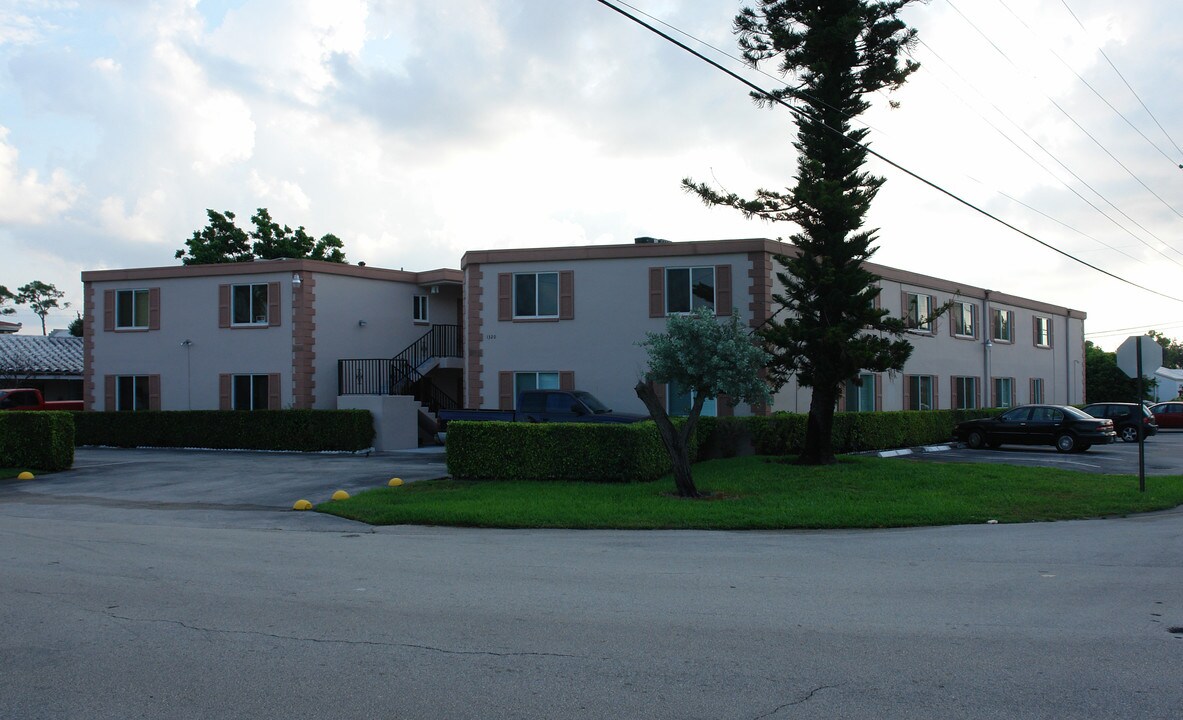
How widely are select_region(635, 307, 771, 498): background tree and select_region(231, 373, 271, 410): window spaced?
667 inches

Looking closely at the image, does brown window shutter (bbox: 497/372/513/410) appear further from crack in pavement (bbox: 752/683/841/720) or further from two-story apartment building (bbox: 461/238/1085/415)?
crack in pavement (bbox: 752/683/841/720)

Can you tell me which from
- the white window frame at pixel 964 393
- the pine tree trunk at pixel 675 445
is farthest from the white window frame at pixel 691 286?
the white window frame at pixel 964 393

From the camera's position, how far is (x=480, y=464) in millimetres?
17609

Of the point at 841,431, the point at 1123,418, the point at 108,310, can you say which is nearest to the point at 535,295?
the point at 841,431

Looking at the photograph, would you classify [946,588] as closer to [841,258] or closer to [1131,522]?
[1131,522]

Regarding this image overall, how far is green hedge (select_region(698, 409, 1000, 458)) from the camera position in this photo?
21.3m

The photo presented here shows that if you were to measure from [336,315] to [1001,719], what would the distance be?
26.3m

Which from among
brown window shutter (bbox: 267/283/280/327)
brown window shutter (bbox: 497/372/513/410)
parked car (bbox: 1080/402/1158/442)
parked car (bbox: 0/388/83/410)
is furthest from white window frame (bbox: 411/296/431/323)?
parked car (bbox: 1080/402/1158/442)

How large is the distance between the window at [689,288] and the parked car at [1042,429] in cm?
1004

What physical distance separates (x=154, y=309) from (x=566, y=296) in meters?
13.8

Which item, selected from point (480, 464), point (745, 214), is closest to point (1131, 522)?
point (745, 214)

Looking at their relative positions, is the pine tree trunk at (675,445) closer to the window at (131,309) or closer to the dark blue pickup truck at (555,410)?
the dark blue pickup truck at (555,410)

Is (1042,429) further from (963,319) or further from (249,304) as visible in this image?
(249,304)

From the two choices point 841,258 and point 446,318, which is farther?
point 446,318
